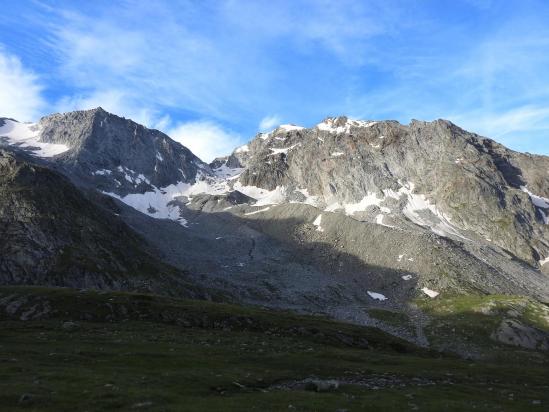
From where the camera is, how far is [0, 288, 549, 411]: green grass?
2972 cm

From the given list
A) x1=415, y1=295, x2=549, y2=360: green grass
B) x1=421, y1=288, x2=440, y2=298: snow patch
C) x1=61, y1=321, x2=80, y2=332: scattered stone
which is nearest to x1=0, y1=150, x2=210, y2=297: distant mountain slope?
x1=61, y1=321, x2=80, y2=332: scattered stone

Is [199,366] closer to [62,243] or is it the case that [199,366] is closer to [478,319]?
[62,243]

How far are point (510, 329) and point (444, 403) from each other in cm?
12473

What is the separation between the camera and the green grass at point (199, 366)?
29719 mm

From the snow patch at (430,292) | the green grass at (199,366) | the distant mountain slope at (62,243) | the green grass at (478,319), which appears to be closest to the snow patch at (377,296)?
the green grass at (478,319)

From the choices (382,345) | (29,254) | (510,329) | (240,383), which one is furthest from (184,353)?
(510,329)

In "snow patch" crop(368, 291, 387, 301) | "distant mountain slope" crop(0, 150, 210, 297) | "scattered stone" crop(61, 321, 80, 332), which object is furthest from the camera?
"snow patch" crop(368, 291, 387, 301)

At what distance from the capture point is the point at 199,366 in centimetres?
4303

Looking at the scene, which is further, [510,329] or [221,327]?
[510,329]

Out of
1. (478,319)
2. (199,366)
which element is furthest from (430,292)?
(199,366)

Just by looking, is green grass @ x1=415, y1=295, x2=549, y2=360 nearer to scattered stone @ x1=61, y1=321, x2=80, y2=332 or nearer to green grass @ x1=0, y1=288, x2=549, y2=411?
green grass @ x1=0, y1=288, x2=549, y2=411

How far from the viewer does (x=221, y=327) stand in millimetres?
76500

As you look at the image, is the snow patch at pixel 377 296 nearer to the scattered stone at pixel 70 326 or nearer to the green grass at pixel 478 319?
the green grass at pixel 478 319

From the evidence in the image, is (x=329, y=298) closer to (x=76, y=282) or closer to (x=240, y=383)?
(x=76, y=282)
